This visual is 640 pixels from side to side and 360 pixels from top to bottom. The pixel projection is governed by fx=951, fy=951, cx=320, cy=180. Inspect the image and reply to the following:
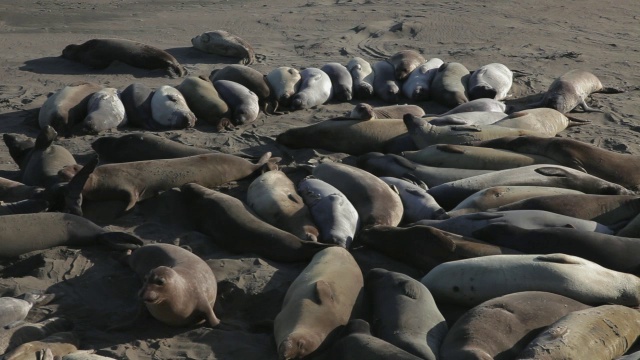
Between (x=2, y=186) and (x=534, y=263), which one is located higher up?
(x=534, y=263)

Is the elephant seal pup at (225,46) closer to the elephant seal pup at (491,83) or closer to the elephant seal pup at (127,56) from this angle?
the elephant seal pup at (127,56)

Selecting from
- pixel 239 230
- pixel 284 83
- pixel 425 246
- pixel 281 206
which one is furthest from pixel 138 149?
pixel 425 246

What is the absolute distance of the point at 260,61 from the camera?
451 inches

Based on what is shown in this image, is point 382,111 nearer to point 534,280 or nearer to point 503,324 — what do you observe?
point 534,280

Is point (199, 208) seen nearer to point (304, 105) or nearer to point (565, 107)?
point (304, 105)

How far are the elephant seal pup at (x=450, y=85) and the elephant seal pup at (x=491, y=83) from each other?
10cm

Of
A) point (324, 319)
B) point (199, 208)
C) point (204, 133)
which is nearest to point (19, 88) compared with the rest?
point (204, 133)

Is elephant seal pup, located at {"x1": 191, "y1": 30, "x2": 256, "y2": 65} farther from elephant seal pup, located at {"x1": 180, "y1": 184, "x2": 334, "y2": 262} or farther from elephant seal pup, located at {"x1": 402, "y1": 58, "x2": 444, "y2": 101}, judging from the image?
elephant seal pup, located at {"x1": 180, "y1": 184, "x2": 334, "y2": 262}

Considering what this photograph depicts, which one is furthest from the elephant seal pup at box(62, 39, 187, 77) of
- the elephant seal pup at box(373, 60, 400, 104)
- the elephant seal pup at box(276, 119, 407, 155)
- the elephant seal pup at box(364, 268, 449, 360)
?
the elephant seal pup at box(364, 268, 449, 360)

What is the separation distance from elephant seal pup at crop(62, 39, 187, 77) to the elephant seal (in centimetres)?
144

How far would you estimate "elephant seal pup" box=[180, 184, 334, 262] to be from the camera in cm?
590

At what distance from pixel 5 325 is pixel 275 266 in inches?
65.5

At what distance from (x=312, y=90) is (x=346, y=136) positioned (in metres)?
1.62

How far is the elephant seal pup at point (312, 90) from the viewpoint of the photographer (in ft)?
31.4
